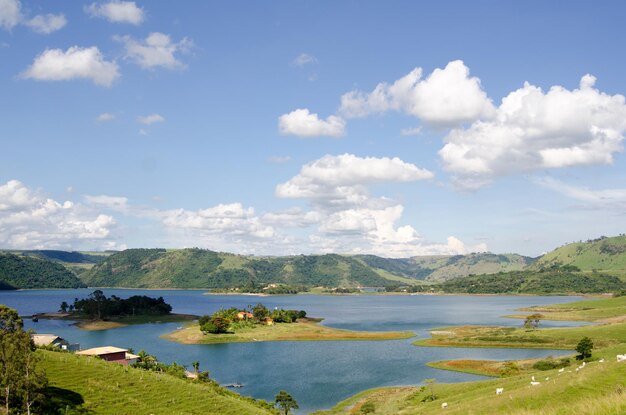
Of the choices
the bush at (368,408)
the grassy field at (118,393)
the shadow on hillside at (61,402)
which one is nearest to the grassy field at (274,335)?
the bush at (368,408)

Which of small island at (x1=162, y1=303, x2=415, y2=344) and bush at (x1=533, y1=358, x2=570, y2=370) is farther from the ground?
bush at (x1=533, y1=358, x2=570, y2=370)

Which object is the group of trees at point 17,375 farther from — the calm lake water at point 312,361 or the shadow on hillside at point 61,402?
the calm lake water at point 312,361

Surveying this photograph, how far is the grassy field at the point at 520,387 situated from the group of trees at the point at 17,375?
3716 cm

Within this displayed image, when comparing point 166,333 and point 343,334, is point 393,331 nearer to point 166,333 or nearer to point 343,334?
point 343,334

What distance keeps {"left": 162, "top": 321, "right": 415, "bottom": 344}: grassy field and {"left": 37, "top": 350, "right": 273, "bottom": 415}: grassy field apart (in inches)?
4260

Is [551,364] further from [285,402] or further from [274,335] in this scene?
[274,335]

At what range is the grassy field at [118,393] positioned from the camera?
4603cm

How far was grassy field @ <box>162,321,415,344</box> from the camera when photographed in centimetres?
16775

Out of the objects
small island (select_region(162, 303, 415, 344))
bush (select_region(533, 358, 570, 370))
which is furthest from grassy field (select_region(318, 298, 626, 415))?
small island (select_region(162, 303, 415, 344))

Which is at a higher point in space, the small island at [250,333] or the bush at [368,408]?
the bush at [368,408]

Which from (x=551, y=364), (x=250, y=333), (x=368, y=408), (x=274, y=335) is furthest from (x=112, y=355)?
(x=250, y=333)

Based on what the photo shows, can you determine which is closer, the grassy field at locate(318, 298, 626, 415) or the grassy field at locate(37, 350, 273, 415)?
the grassy field at locate(318, 298, 626, 415)

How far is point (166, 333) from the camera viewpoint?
185m

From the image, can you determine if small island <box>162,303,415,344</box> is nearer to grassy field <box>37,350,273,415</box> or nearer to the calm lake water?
the calm lake water
